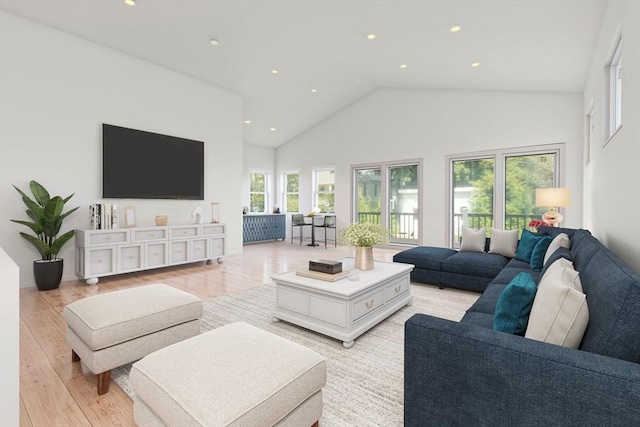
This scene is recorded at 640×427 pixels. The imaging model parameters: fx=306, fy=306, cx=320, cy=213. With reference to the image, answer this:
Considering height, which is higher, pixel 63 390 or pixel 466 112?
pixel 466 112

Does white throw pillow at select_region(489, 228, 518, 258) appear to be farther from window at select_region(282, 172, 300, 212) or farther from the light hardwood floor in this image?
window at select_region(282, 172, 300, 212)

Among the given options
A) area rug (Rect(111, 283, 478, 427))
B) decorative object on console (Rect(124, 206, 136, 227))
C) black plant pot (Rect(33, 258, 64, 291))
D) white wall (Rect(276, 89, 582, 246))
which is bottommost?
area rug (Rect(111, 283, 478, 427))

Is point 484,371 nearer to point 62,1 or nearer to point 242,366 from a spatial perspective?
point 242,366

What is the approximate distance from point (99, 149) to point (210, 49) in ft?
7.45

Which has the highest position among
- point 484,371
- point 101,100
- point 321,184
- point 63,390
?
point 101,100

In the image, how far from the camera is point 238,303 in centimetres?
338

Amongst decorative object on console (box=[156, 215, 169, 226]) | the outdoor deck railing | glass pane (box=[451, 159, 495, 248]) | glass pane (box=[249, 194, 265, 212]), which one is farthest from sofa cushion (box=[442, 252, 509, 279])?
glass pane (box=[249, 194, 265, 212])

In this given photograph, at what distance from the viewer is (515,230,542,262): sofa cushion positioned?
11.9 feet

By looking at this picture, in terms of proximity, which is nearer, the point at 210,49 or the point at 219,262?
the point at 210,49

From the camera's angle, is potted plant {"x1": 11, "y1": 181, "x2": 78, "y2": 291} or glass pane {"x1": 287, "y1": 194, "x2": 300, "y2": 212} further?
glass pane {"x1": 287, "y1": 194, "x2": 300, "y2": 212}

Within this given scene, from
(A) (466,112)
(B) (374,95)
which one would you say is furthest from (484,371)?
(B) (374,95)

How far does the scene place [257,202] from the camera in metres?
9.31

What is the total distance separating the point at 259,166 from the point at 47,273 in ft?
19.6

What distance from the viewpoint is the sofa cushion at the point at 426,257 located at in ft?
13.3
